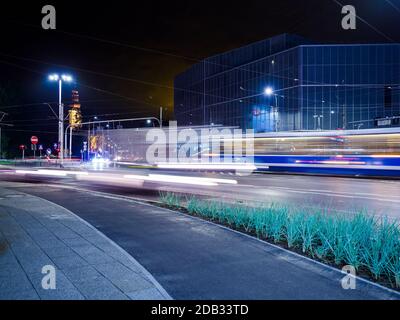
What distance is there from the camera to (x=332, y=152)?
89.5 ft

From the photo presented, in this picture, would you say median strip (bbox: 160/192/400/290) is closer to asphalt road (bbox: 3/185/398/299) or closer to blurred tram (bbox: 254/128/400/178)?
asphalt road (bbox: 3/185/398/299)

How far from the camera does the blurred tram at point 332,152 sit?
24266mm

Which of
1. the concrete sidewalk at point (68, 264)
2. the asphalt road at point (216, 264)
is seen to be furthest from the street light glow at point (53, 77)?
the asphalt road at point (216, 264)

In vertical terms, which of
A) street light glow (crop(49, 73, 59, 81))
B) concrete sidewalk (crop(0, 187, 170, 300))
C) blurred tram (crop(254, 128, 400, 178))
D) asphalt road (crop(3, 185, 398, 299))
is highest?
street light glow (crop(49, 73, 59, 81))

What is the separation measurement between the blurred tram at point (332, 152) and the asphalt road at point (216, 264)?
1946 centimetres

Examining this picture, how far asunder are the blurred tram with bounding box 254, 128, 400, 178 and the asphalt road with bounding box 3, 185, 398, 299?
19.5 m

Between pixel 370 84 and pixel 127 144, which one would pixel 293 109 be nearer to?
pixel 370 84

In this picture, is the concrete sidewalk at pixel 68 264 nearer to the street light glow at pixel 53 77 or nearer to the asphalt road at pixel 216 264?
the asphalt road at pixel 216 264

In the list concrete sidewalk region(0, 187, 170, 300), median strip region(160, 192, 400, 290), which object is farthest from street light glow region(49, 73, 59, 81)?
median strip region(160, 192, 400, 290)

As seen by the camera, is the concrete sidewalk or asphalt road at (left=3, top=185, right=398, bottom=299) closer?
the concrete sidewalk

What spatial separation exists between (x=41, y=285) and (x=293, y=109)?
178 feet

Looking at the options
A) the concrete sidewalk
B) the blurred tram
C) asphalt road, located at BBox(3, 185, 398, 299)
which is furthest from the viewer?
the blurred tram

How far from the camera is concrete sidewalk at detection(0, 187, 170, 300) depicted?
4629mm
